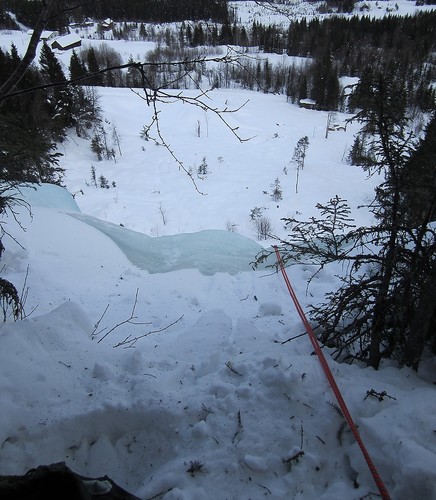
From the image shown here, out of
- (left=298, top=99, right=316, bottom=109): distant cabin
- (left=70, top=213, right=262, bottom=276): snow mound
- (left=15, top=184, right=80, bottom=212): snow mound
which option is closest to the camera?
(left=70, top=213, right=262, bottom=276): snow mound

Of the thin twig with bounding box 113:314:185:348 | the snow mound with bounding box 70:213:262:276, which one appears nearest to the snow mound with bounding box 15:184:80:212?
the snow mound with bounding box 70:213:262:276

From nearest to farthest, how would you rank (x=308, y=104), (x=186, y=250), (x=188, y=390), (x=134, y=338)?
(x=188, y=390)
(x=134, y=338)
(x=186, y=250)
(x=308, y=104)

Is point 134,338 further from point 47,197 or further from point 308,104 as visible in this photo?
point 308,104

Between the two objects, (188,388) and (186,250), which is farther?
(186,250)

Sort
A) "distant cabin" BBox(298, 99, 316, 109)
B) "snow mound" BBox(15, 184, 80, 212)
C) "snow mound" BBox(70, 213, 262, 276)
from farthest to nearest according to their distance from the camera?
"distant cabin" BBox(298, 99, 316, 109), "snow mound" BBox(15, 184, 80, 212), "snow mound" BBox(70, 213, 262, 276)

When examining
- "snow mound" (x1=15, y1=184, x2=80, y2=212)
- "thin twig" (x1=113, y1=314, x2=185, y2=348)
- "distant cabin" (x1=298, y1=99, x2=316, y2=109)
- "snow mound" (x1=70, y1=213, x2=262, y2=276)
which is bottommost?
"distant cabin" (x1=298, y1=99, x2=316, y2=109)

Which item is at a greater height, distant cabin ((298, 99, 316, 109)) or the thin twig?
the thin twig

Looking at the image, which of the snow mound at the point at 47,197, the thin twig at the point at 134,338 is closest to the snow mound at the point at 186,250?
the snow mound at the point at 47,197

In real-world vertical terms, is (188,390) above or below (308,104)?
above

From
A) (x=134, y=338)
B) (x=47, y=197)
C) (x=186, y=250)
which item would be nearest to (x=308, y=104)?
(x=47, y=197)

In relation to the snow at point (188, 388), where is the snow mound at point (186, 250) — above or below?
below

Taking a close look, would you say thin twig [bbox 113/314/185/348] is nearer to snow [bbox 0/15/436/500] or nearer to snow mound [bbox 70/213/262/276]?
snow [bbox 0/15/436/500]

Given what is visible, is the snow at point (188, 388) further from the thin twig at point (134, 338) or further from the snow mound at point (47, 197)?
the snow mound at point (47, 197)

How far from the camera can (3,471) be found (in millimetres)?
1816
